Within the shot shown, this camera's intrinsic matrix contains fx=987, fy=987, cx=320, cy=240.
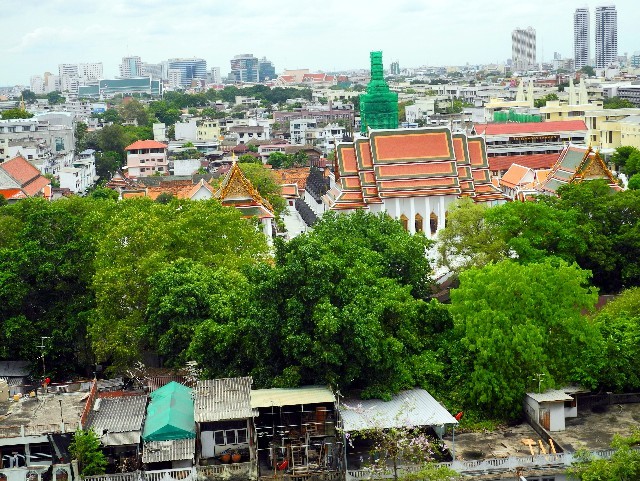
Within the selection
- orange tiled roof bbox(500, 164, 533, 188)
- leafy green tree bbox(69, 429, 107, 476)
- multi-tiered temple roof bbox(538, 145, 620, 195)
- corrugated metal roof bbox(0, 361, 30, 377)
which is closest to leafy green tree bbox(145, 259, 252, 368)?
leafy green tree bbox(69, 429, 107, 476)

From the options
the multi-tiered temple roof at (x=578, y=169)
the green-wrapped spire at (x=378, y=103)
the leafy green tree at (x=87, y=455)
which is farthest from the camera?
the green-wrapped spire at (x=378, y=103)

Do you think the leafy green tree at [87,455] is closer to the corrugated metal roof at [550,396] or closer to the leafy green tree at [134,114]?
the corrugated metal roof at [550,396]

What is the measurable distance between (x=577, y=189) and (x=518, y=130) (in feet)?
107

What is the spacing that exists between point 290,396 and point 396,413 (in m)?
2.18

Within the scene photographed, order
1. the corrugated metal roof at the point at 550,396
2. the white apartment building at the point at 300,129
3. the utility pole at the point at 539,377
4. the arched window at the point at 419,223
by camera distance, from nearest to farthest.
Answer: the corrugated metal roof at the point at 550,396 → the utility pole at the point at 539,377 → the arched window at the point at 419,223 → the white apartment building at the point at 300,129

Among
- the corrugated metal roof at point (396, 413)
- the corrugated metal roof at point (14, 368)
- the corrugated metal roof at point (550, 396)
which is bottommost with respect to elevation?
the corrugated metal roof at point (14, 368)

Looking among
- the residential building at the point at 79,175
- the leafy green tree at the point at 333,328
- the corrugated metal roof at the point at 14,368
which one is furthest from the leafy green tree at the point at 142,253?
the residential building at the point at 79,175

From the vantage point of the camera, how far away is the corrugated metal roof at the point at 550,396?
824 inches

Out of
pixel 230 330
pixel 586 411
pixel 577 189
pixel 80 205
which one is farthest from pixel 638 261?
pixel 80 205

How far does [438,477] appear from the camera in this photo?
17.9 metres

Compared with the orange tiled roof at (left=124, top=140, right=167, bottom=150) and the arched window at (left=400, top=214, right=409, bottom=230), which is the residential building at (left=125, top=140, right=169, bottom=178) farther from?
the arched window at (left=400, top=214, right=409, bottom=230)

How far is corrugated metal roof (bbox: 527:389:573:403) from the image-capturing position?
20922mm

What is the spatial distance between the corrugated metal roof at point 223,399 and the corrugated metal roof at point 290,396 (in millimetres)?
211

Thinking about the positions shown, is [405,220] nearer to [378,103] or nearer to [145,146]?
[378,103]
